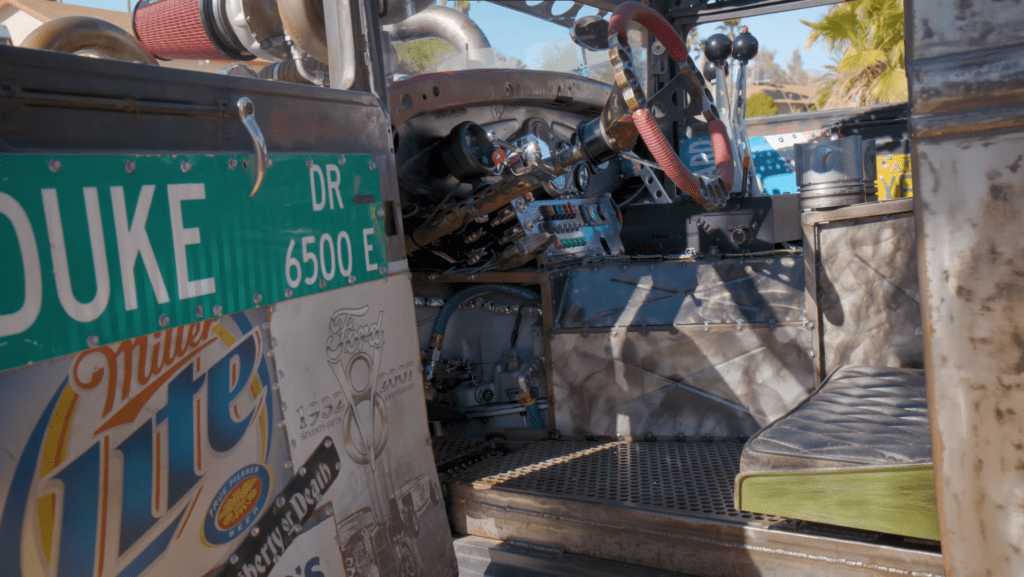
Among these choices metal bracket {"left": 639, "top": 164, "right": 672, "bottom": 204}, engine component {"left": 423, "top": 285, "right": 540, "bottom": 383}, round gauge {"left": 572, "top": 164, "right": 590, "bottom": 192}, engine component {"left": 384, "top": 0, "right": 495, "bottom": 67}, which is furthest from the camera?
engine component {"left": 384, "top": 0, "right": 495, "bottom": 67}

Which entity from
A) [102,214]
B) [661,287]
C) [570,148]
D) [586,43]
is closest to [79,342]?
[102,214]

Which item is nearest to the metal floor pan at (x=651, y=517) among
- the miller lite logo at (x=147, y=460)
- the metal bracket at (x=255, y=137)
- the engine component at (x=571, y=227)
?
the engine component at (x=571, y=227)

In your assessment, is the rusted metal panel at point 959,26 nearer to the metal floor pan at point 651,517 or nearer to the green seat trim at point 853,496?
the green seat trim at point 853,496

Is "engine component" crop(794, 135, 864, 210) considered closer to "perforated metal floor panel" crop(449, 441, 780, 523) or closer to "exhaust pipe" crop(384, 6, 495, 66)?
"perforated metal floor panel" crop(449, 441, 780, 523)

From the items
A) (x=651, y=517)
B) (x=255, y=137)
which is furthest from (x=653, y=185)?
(x=255, y=137)

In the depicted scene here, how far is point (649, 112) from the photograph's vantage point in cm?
204

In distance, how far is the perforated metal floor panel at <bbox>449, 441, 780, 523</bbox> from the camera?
76.2 inches

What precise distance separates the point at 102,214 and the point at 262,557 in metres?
0.66

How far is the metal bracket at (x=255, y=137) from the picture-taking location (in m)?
1.32

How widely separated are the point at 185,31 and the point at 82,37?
0.41m

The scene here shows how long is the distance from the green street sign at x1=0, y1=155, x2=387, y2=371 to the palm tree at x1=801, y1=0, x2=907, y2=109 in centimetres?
1146

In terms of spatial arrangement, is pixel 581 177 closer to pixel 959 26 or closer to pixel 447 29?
pixel 447 29

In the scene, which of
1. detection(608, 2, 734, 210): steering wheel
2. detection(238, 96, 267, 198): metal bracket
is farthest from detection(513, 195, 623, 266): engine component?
detection(238, 96, 267, 198): metal bracket

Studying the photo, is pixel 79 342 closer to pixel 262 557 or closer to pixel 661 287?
pixel 262 557
